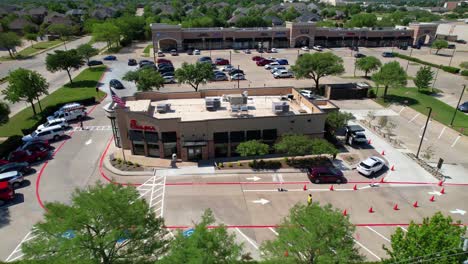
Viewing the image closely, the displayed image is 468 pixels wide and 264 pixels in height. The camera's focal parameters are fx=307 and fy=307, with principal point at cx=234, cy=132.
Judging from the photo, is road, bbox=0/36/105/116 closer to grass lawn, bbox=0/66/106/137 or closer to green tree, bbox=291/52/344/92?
grass lawn, bbox=0/66/106/137

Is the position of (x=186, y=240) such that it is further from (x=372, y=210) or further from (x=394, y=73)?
(x=394, y=73)

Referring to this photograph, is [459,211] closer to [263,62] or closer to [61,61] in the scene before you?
[263,62]

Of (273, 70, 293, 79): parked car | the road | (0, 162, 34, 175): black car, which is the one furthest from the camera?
(273, 70, 293, 79): parked car

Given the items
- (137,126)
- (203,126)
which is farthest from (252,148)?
A: (137,126)

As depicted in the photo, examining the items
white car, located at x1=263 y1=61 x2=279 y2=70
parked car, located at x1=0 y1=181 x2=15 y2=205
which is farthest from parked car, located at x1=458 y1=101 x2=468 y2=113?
parked car, located at x1=0 y1=181 x2=15 y2=205

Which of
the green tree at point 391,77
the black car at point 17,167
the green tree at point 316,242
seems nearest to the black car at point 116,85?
the black car at point 17,167

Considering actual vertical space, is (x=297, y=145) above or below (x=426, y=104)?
above
